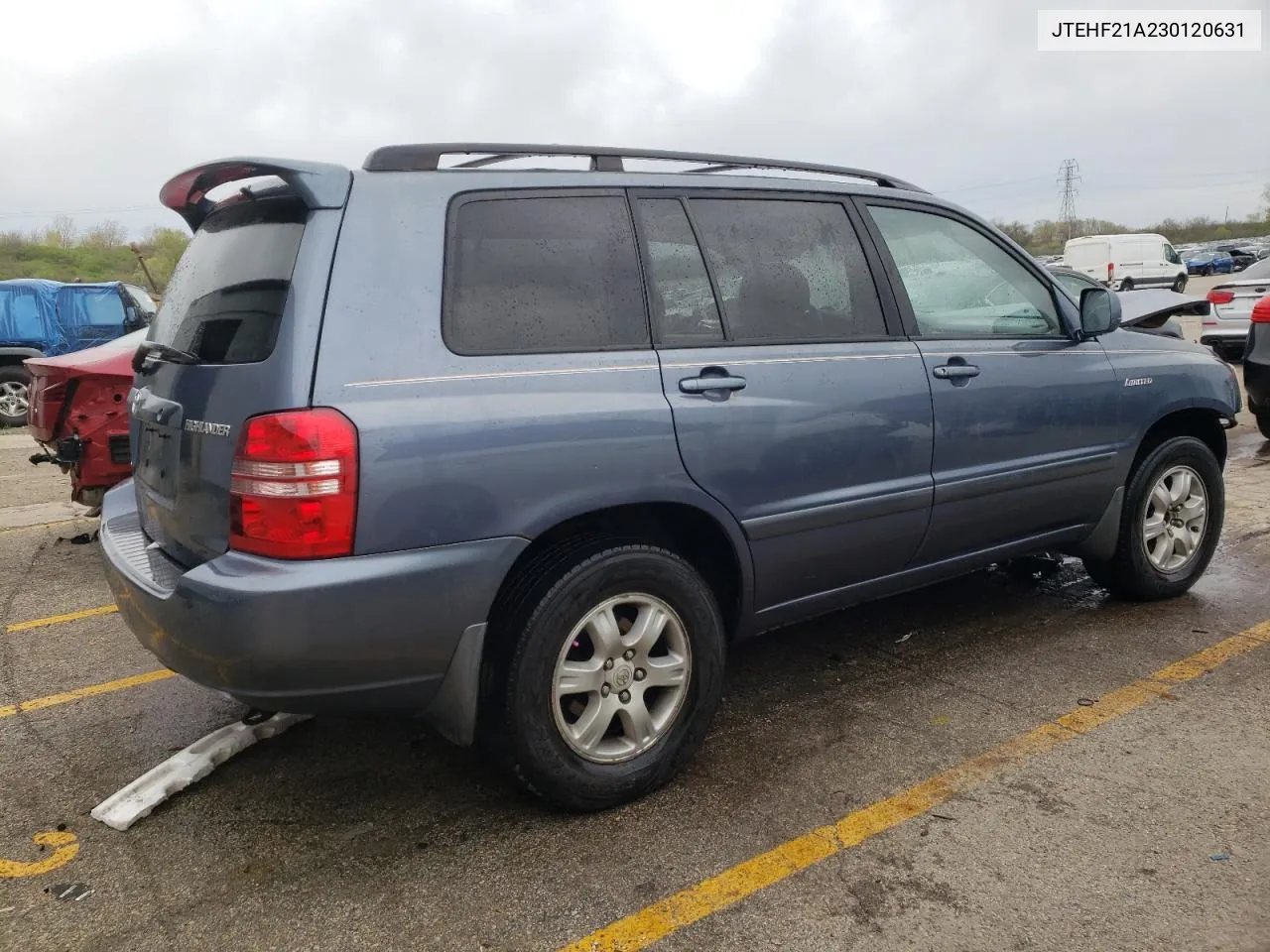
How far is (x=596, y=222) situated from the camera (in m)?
2.82

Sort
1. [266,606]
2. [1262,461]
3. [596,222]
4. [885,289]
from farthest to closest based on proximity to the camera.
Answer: [1262,461] → [885,289] → [596,222] → [266,606]

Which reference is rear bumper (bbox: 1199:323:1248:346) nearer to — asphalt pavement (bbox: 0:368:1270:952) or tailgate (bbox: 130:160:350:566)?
asphalt pavement (bbox: 0:368:1270:952)

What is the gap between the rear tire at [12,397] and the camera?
12461 millimetres

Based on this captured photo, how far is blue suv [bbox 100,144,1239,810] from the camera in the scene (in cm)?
230

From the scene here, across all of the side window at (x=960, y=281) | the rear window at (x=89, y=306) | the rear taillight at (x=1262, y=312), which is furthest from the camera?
the rear window at (x=89, y=306)

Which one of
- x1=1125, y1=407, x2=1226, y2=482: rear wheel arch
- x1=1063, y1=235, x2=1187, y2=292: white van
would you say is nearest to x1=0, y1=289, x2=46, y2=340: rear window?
x1=1125, y1=407, x2=1226, y2=482: rear wheel arch

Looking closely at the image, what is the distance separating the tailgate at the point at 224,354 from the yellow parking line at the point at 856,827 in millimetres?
1366

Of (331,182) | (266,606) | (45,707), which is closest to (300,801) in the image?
(266,606)

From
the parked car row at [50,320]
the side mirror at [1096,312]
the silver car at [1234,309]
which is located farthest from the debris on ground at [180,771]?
the silver car at [1234,309]

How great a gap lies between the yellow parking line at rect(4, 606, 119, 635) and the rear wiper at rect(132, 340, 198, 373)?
6.91 ft

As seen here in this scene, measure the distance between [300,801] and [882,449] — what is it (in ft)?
6.94

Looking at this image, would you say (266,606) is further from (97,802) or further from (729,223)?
(729,223)

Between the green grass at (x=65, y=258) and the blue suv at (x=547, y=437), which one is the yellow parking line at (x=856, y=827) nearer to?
the blue suv at (x=547, y=437)

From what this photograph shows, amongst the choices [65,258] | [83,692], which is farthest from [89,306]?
[65,258]
